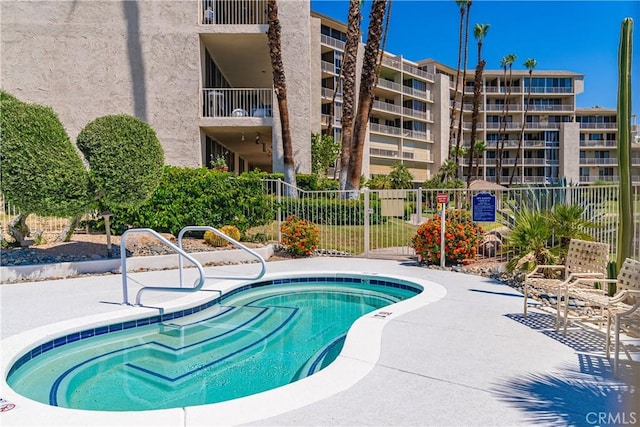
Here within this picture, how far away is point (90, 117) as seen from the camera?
17.7 metres

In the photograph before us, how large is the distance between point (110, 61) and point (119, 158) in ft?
34.9

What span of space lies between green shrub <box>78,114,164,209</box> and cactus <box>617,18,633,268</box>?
8990 mm

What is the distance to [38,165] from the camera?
867 cm

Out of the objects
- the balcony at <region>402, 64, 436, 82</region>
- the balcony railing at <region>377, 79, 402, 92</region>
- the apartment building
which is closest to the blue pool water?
the apartment building

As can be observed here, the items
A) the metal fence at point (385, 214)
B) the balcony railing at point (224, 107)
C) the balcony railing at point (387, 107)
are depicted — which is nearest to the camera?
the metal fence at point (385, 214)

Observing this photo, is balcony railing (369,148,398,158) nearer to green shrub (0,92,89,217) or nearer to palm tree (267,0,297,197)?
palm tree (267,0,297,197)

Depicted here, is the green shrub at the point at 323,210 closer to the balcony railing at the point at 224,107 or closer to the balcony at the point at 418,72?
the balcony railing at the point at 224,107

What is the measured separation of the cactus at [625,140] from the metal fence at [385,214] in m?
2.08

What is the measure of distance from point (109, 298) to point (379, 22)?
13.8 meters

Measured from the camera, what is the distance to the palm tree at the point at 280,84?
654 inches

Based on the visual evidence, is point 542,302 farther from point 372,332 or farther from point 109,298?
point 109,298

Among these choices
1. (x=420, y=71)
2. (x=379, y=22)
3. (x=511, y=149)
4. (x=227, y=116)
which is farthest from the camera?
(x=511, y=149)

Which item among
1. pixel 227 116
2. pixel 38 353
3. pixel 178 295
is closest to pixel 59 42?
pixel 227 116
